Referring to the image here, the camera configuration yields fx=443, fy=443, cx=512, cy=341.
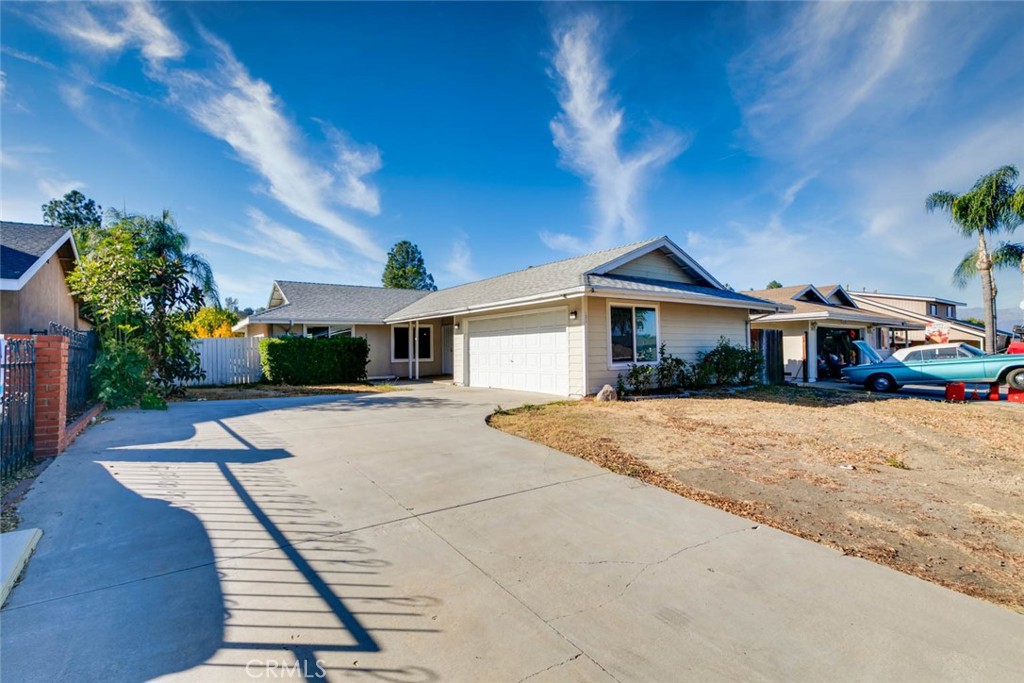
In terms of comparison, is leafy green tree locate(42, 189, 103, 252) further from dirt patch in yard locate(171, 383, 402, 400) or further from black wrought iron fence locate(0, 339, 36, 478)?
black wrought iron fence locate(0, 339, 36, 478)

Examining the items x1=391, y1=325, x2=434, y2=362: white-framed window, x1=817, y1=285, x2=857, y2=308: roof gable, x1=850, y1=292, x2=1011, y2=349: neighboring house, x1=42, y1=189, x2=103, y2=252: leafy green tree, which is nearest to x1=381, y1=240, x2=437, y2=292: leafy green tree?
x1=42, y1=189, x2=103, y2=252: leafy green tree

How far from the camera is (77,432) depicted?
258 inches

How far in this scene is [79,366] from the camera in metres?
8.51

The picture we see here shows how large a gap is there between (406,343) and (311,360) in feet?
14.5

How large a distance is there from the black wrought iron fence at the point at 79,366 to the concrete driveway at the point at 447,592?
13.8ft

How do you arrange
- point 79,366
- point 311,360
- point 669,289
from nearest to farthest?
point 79,366
point 669,289
point 311,360

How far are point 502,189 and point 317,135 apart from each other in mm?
6640

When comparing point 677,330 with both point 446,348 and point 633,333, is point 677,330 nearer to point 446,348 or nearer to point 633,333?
point 633,333

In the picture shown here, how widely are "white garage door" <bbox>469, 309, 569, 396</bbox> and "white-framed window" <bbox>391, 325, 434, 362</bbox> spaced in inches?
182

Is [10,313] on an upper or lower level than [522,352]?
upper

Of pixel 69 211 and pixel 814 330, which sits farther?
pixel 69 211

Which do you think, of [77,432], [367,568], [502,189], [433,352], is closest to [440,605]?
[367,568]

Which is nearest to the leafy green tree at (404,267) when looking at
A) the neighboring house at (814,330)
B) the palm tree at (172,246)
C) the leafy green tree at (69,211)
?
the leafy green tree at (69,211)

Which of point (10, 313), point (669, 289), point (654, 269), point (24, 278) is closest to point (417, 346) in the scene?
point (654, 269)
